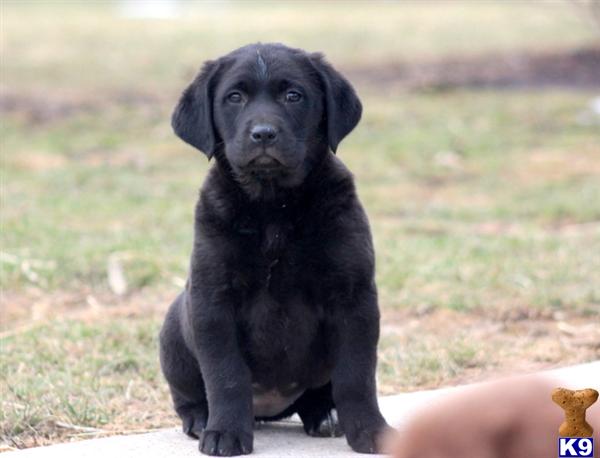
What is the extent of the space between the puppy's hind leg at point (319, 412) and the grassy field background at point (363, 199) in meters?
0.68

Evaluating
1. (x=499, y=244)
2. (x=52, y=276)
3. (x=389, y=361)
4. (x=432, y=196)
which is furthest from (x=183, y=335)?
(x=432, y=196)

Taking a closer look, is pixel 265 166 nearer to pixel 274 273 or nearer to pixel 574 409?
pixel 274 273

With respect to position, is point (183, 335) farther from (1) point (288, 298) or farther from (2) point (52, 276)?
(2) point (52, 276)

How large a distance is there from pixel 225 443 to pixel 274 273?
57 cm

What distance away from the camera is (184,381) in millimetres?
4316

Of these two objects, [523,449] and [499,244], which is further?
[499,244]

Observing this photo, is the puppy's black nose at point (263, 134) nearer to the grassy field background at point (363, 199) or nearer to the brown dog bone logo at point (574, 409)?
the grassy field background at point (363, 199)

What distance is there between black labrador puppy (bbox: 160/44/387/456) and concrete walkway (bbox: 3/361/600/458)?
0.07 metres

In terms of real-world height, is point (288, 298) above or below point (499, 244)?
above

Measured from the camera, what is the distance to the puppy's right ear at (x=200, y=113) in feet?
14.7

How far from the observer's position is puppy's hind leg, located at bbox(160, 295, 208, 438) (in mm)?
4293

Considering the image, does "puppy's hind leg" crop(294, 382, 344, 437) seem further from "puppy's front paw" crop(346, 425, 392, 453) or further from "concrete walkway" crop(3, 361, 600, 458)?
"puppy's front paw" crop(346, 425, 392, 453)

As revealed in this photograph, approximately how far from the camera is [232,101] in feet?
14.4

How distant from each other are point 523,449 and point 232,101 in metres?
2.97
